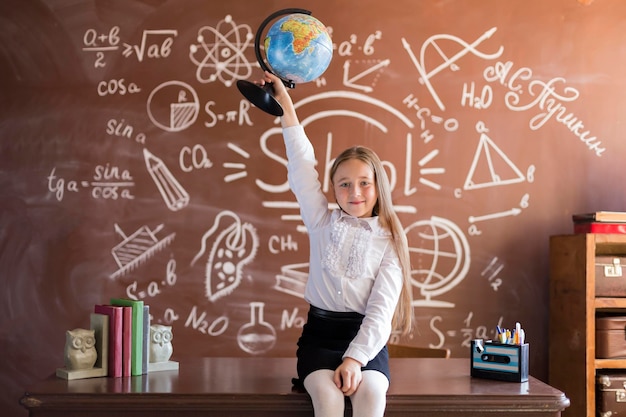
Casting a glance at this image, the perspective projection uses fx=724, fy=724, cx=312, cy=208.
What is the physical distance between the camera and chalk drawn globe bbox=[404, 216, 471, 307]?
3.87 meters

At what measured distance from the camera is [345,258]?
2.36 metres

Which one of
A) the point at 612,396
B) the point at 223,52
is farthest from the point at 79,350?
the point at 612,396

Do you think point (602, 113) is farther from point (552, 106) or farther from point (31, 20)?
point (31, 20)

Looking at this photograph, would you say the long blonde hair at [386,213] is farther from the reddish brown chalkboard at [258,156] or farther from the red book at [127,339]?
the reddish brown chalkboard at [258,156]

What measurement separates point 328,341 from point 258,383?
26 cm

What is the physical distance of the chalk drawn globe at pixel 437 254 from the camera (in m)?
3.87

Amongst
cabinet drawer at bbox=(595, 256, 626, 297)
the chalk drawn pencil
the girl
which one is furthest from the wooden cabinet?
the chalk drawn pencil

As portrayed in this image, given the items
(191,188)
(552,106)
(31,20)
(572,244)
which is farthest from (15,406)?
(552,106)

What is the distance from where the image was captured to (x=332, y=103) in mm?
3902

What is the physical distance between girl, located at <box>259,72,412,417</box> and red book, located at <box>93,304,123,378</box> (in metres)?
0.58

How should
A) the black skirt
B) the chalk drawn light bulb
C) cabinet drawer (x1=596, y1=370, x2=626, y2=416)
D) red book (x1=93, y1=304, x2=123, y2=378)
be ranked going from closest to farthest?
the black skirt, red book (x1=93, y1=304, x2=123, y2=378), cabinet drawer (x1=596, y1=370, x2=626, y2=416), the chalk drawn light bulb

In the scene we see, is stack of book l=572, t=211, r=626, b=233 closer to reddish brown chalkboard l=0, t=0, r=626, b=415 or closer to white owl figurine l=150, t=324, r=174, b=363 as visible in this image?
reddish brown chalkboard l=0, t=0, r=626, b=415

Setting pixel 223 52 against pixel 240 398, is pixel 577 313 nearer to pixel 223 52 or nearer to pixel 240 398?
pixel 240 398

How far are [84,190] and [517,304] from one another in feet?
7.86
